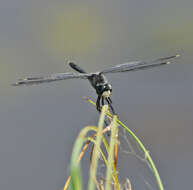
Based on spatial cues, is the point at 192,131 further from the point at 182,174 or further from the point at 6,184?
the point at 6,184

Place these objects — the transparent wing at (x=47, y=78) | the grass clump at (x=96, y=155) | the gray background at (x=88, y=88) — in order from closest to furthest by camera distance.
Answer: the grass clump at (x=96, y=155), the transparent wing at (x=47, y=78), the gray background at (x=88, y=88)

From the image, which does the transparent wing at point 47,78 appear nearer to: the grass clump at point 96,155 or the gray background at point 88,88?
the grass clump at point 96,155

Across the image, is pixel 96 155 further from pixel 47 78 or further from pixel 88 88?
pixel 88 88

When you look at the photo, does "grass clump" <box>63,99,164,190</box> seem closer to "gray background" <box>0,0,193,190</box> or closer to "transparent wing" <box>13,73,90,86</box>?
"transparent wing" <box>13,73,90,86</box>

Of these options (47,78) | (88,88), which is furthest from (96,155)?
(88,88)

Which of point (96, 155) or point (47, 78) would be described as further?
point (47, 78)

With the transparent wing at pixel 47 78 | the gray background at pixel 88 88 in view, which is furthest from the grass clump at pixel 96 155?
the gray background at pixel 88 88

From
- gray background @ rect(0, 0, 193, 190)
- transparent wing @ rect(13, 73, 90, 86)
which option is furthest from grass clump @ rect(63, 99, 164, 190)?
gray background @ rect(0, 0, 193, 190)

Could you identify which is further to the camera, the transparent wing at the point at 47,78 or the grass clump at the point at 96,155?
the transparent wing at the point at 47,78

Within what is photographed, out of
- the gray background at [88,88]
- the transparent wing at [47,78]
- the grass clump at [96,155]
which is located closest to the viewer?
the grass clump at [96,155]

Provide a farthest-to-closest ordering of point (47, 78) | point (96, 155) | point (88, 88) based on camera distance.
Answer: point (88, 88) < point (47, 78) < point (96, 155)
